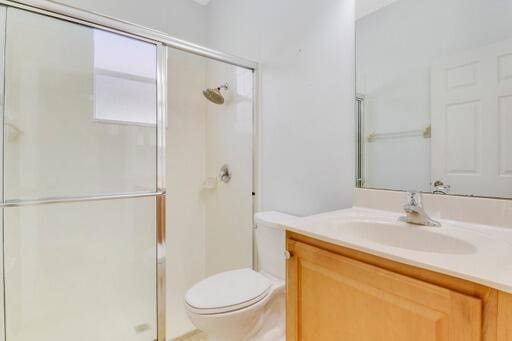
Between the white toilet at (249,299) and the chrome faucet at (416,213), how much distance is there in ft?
1.69

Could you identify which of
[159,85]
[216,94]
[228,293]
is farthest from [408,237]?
[216,94]

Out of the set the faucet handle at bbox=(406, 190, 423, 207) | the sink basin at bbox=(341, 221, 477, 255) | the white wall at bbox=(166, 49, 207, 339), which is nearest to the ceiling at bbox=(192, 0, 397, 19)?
the faucet handle at bbox=(406, 190, 423, 207)

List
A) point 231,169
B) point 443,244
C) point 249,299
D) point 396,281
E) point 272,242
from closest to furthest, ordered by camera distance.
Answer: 1. point 396,281
2. point 443,244
3. point 249,299
4. point 272,242
5. point 231,169

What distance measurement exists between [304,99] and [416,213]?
32.7 inches

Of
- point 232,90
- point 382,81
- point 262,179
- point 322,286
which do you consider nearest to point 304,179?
point 262,179

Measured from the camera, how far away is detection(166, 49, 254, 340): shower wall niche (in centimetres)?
195

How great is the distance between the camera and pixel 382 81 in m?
1.25

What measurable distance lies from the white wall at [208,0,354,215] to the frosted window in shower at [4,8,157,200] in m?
0.71

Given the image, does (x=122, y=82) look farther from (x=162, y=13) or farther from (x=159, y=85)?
(x=162, y=13)

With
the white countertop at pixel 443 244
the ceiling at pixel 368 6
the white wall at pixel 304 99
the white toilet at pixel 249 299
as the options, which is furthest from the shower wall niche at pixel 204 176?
the white countertop at pixel 443 244

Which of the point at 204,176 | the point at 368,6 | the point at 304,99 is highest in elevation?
the point at 368,6

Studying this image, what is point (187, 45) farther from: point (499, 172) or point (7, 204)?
point (499, 172)

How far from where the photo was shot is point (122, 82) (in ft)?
6.09

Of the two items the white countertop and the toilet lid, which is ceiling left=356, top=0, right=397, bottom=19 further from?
the toilet lid
